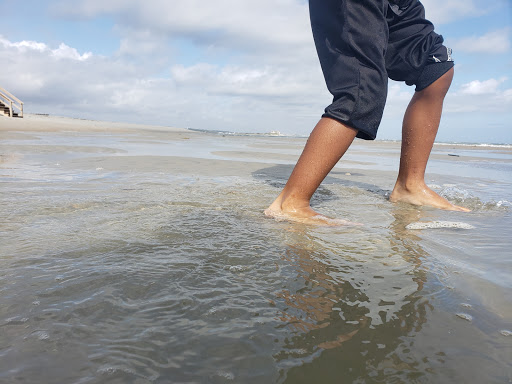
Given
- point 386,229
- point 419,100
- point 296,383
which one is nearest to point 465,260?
point 386,229

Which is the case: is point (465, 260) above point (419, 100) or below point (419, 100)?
below

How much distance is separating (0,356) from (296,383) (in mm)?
562

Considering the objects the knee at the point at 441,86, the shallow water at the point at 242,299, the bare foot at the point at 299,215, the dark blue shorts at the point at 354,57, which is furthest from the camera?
the knee at the point at 441,86

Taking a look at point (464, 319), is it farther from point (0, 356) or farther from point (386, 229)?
point (0, 356)

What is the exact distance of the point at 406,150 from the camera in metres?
2.65

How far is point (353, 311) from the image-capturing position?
876 millimetres

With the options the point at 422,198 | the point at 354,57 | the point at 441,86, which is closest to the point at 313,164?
the point at 354,57

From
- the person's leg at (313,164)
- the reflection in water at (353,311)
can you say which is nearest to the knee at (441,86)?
the person's leg at (313,164)

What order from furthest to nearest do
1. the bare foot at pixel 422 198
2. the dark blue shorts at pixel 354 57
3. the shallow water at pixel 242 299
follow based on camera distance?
the bare foot at pixel 422 198 < the dark blue shorts at pixel 354 57 < the shallow water at pixel 242 299

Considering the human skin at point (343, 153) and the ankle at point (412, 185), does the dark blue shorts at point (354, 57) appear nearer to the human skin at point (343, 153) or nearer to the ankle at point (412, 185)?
the human skin at point (343, 153)

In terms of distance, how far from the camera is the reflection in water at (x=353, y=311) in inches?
26.6

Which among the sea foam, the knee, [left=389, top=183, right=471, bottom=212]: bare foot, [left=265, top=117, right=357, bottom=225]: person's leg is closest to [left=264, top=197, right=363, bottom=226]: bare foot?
[left=265, top=117, right=357, bottom=225]: person's leg

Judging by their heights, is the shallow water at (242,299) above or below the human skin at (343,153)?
below

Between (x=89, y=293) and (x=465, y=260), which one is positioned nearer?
(x=89, y=293)
